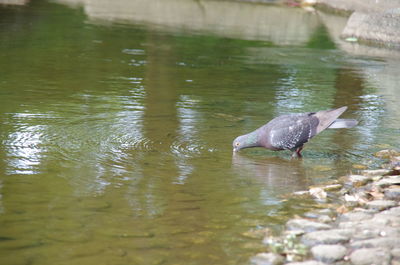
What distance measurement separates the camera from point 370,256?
4.42 metres

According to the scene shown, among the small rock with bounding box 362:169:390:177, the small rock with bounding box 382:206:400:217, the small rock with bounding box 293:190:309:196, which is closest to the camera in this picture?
Result: the small rock with bounding box 382:206:400:217

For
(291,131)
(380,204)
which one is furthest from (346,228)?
(291,131)

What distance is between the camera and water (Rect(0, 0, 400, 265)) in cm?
496

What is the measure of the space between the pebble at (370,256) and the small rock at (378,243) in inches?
3.0

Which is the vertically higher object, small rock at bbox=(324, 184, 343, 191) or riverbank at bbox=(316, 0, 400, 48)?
riverbank at bbox=(316, 0, 400, 48)

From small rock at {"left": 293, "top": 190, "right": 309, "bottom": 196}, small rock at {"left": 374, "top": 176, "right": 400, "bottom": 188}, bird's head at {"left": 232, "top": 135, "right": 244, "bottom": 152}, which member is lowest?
small rock at {"left": 293, "top": 190, "right": 309, "bottom": 196}

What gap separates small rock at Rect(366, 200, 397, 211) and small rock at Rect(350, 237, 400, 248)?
778 mm

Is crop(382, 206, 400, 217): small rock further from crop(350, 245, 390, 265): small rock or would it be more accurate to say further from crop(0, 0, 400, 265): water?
crop(350, 245, 390, 265): small rock

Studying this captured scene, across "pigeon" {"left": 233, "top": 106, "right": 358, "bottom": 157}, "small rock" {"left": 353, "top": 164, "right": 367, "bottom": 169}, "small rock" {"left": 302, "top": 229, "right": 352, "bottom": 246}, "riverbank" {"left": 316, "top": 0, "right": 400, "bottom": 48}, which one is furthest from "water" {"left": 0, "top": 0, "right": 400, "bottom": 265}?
"riverbank" {"left": 316, "top": 0, "right": 400, "bottom": 48}

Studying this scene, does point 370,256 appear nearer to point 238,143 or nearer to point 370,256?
point 370,256

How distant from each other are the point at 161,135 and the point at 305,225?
2.77 meters

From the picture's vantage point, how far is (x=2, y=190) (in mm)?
5758

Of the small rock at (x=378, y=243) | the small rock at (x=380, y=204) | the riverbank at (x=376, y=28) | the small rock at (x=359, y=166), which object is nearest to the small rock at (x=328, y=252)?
the small rock at (x=378, y=243)

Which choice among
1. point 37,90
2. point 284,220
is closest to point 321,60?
point 37,90
